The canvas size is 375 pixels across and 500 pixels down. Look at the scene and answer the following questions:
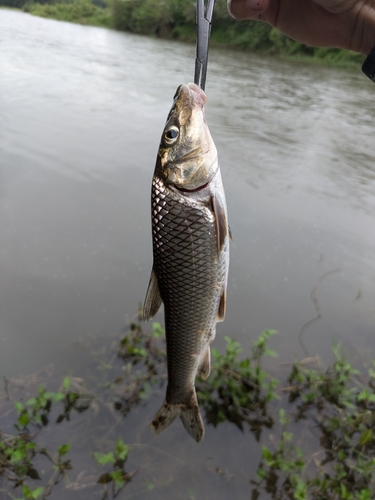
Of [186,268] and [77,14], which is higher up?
[77,14]

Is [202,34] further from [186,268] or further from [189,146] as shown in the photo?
[186,268]

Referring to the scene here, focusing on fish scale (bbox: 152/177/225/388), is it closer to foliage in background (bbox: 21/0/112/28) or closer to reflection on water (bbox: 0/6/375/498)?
reflection on water (bbox: 0/6/375/498)

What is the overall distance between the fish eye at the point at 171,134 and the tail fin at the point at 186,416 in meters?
1.15

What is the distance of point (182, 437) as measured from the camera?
8.39 feet

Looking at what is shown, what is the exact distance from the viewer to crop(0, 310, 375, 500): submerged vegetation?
2217 millimetres

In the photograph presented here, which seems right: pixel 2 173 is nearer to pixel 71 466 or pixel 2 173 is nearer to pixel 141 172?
pixel 141 172

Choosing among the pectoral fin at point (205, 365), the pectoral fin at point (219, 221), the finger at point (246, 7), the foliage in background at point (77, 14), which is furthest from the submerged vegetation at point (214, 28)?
the pectoral fin at point (205, 365)

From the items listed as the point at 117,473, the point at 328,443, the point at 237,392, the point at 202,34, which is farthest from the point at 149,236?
the point at 202,34

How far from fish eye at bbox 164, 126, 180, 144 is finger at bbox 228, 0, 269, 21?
0.97 meters

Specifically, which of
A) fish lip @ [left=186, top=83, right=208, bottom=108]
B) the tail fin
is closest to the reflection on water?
the tail fin

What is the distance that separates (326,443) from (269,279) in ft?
5.67

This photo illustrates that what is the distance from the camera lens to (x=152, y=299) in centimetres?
152

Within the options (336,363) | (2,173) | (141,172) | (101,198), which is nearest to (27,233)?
(101,198)

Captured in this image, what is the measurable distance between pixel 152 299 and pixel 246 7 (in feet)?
5.04
